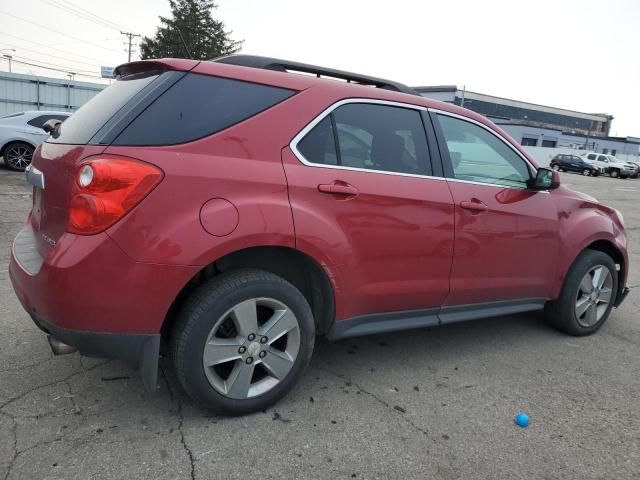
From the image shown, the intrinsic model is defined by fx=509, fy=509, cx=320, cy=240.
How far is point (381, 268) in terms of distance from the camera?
116 inches

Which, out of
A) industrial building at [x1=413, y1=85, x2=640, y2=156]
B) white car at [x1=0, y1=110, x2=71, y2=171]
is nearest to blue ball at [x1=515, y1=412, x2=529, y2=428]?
white car at [x1=0, y1=110, x2=71, y2=171]

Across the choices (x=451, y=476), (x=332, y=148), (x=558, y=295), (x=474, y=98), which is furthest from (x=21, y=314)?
(x=474, y=98)

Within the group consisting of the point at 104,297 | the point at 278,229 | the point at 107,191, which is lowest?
the point at 104,297

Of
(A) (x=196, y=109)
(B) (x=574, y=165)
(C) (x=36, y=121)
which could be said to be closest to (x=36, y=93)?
(C) (x=36, y=121)

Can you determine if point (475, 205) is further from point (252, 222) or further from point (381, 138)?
point (252, 222)

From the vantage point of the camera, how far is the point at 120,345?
2297 mm

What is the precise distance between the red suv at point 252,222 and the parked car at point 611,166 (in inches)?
1552

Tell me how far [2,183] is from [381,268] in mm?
9752

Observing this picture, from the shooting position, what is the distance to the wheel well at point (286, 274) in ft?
8.34

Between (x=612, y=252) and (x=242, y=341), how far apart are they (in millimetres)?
3464

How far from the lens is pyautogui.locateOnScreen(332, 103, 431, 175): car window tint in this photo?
2.88 meters

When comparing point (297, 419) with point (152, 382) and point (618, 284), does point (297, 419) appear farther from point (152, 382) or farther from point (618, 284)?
point (618, 284)

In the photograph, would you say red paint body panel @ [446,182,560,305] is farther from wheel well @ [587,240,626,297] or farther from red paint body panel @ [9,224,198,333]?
red paint body panel @ [9,224,198,333]

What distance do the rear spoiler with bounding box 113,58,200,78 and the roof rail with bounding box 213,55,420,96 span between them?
0.28 metres
